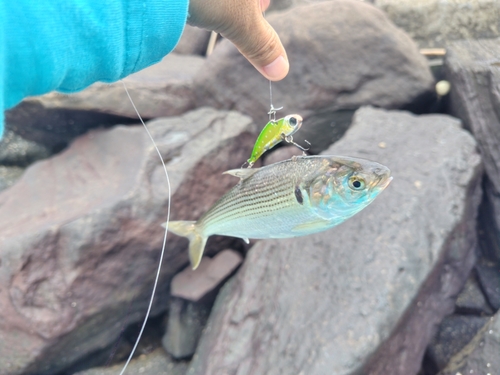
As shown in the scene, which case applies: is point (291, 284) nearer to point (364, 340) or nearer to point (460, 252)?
point (364, 340)

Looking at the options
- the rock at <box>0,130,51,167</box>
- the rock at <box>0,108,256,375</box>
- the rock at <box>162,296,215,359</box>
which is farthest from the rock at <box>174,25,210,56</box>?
the rock at <box>162,296,215,359</box>

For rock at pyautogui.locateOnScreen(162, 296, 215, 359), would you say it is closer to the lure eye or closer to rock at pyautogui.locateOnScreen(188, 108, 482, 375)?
rock at pyautogui.locateOnScreen(188, 108, 482, 375)

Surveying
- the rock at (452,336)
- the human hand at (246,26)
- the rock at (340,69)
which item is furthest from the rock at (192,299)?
the human hand at (246,26)

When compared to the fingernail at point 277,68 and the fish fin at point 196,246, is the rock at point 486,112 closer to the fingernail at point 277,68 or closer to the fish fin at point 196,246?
the fingernail at point 277,68

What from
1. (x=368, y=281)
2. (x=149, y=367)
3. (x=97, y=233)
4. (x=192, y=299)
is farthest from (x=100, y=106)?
(x=368, y=281)

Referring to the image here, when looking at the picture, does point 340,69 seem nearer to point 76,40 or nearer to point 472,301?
point 472,301

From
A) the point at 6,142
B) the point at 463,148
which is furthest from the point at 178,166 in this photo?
the point at 6,142
